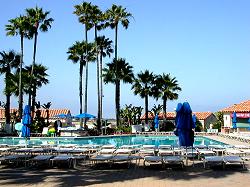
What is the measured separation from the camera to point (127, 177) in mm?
10844

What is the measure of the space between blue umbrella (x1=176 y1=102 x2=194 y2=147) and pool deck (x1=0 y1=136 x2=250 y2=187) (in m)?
0.92

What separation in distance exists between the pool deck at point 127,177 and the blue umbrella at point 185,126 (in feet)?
3.03

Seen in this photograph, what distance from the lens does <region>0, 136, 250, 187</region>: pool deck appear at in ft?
32.3

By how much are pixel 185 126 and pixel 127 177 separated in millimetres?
3519

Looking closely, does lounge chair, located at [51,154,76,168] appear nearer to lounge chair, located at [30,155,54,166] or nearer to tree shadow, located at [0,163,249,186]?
lounge chair, located at [30,155,54,166]

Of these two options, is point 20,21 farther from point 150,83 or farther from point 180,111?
point 180,111

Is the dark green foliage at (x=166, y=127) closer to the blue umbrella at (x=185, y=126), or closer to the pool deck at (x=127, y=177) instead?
the blue umbrella at (x=185, y=126)

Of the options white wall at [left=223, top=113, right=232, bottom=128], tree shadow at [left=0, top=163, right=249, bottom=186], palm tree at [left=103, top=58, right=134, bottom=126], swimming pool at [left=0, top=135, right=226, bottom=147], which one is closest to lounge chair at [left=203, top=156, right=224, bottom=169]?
tree shadow at [left=0, top=163, right=249, bottom=186]

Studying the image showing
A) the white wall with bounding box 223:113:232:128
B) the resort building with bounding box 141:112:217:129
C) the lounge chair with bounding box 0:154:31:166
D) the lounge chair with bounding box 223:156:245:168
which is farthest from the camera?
the resort building with bounding box 141:112:217:129

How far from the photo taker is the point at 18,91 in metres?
38.5

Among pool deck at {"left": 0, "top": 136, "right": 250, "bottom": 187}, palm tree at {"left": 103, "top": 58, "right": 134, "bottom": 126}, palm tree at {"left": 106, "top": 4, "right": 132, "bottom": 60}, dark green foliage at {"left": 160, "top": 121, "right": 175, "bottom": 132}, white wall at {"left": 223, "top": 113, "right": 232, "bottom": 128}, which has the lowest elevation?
pool deck at {"left": 0, "top": 136, "right": 250, "bottom": 187}

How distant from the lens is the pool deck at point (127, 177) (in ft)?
32.3

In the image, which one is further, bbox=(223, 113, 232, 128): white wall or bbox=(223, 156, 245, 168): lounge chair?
bbox=(223, 113, 232, 128): white wall

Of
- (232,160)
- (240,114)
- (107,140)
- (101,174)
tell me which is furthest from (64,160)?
(240,114)
